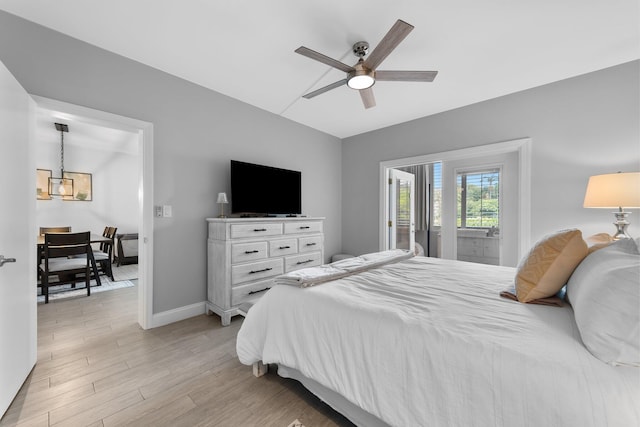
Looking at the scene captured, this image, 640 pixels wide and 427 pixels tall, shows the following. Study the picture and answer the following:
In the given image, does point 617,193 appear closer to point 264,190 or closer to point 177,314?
point 264,190

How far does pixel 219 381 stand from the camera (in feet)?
5.74

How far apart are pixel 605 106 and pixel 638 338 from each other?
3.05 meters

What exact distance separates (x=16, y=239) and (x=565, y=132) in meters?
4.89

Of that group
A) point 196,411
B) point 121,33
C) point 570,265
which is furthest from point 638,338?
point 121,33

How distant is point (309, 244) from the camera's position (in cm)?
348

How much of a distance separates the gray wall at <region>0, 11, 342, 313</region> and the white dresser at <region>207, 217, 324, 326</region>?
286 millimetres

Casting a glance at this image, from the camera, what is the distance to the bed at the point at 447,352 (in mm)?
761

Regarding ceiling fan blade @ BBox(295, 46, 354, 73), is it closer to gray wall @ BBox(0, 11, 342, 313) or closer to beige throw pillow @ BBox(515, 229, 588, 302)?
gray wall @ BBox(0, 11, 342, 313)

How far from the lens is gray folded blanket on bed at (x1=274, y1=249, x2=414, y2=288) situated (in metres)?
1.61

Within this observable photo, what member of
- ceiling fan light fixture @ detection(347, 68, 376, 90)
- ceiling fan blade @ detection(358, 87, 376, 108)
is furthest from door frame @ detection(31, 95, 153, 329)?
ceiling fan blade @ detection(358, 87, 376, 108)

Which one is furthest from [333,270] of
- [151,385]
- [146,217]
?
[146,217]

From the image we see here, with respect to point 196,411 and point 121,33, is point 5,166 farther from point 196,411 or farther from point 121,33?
point 196,411

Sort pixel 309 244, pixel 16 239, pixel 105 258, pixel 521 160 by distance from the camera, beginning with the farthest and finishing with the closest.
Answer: pixel 105 258
pixel 309 244
pixel 521 160
pixel 16 239

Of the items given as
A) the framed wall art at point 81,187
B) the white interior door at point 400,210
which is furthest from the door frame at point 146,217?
the framed wall art at point 81,187
